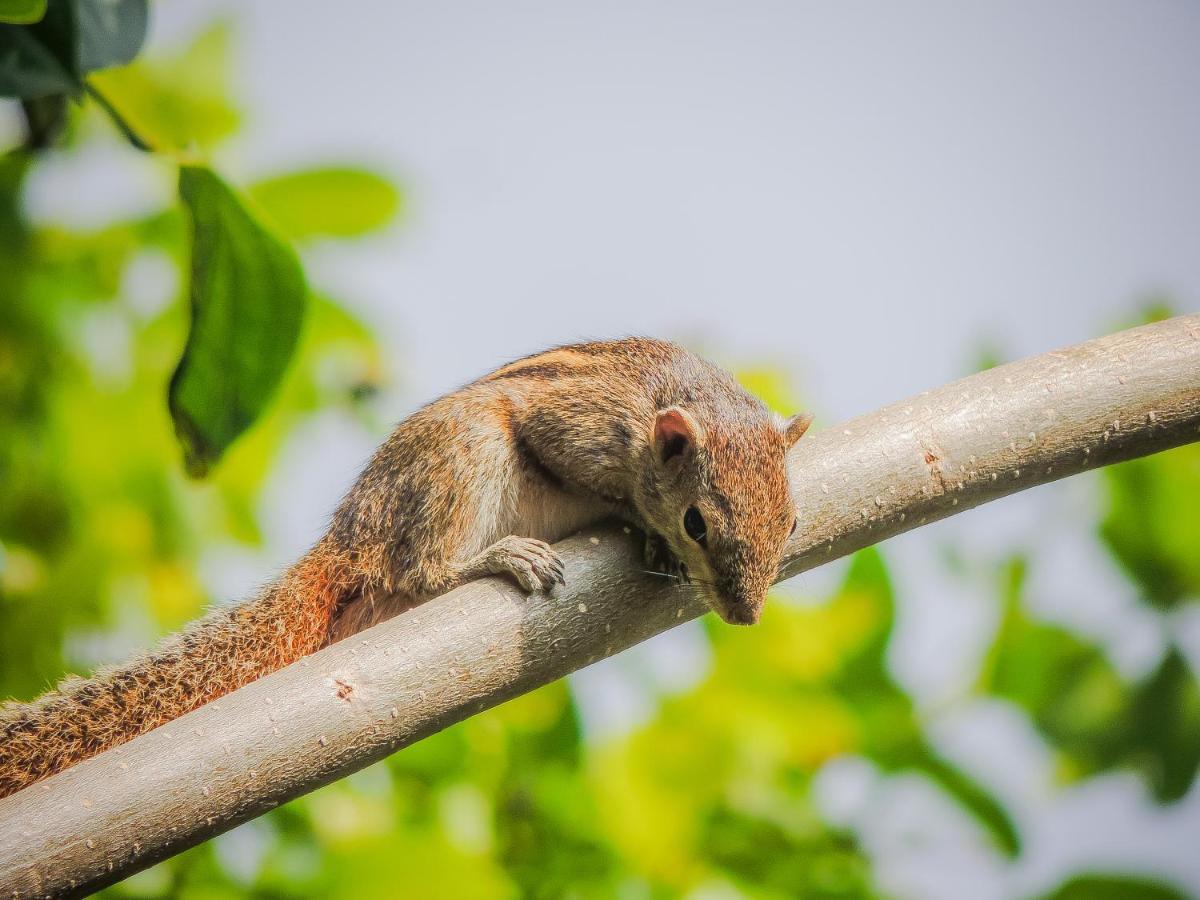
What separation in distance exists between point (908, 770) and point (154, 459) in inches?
89.9

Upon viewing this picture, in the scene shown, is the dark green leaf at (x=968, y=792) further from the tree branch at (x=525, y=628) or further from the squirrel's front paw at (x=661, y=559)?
the squirrel's front paw at (x=661, y=559)

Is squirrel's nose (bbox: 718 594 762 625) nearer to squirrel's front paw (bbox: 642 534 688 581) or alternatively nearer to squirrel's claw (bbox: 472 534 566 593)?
squirrel's front paw (bbox: 642 534 688 581)

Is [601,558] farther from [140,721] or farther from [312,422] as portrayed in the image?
[312,422]

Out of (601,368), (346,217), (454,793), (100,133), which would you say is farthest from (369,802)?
(100,133)

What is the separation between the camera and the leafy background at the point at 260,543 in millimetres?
1991

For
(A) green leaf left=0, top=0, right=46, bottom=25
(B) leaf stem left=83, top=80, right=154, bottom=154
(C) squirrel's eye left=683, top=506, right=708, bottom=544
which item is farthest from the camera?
(C) squirrel's eye left=683, top=506, right=708, bottom=544

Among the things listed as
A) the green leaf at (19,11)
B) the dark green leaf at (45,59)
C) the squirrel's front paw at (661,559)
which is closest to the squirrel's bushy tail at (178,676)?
the squirrel's front paw at (661,559)

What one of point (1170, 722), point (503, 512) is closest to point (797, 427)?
point (503, 512)

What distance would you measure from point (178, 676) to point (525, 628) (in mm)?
937

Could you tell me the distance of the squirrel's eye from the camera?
2283 millimetres

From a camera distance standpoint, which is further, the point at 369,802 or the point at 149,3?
the point at 369,802

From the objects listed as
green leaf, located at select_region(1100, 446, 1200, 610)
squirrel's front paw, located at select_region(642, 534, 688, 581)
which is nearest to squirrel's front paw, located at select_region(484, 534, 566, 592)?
squirrel's front paw, located at select_region(642, 534, 688, 581)

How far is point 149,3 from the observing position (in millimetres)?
1991

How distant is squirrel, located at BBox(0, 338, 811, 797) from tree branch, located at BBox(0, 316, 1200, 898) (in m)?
0.15
